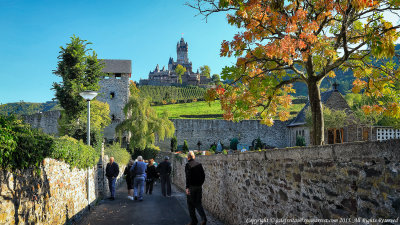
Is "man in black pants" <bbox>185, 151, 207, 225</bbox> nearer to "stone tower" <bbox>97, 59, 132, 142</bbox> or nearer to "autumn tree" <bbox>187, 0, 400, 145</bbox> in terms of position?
"autumn tree" <bbox>187, 0, 400, 145</bbox>

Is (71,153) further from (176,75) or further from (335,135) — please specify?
(176,75)

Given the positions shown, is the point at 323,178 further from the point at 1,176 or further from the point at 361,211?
the point at 1,176

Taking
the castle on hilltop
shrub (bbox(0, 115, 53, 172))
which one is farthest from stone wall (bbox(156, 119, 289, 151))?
the castle on hilltop

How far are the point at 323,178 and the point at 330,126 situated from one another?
87.2 feet

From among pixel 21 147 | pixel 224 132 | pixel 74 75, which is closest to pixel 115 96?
pixel 224 132

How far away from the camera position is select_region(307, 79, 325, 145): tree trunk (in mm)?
7121

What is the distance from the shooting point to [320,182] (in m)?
4.15

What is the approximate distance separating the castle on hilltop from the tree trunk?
340 ft

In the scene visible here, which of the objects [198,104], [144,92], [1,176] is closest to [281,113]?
[1,176]

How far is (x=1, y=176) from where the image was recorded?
438 centimetres

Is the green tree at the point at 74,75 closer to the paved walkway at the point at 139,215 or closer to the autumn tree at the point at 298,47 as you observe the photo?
the paved walkway at the point at 139,215

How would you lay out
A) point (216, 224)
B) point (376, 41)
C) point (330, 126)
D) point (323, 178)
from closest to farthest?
point (323, 178) < point (376, 41) < point (216, 224) < point (330, 126)

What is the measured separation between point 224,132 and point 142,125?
16344 mm

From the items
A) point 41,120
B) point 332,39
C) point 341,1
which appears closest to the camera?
point 341,1
